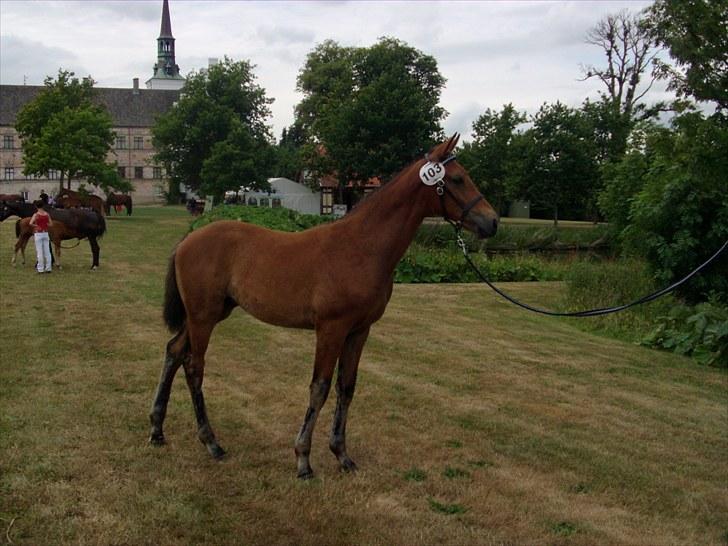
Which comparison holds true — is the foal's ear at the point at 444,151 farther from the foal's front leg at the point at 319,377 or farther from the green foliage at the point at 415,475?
the green foliage at the point at 415,475

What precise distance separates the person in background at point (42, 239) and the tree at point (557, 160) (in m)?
26.4

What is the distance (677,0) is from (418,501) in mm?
8538

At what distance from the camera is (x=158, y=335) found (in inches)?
382

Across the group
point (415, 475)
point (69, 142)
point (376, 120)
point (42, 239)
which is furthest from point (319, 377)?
point (69, 142)

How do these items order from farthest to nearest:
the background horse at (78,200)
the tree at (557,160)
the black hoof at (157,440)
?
the background horse at (78,200), the tree at (557,160), the black hoof at (157,440)

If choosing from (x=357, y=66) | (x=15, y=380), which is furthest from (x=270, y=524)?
(x=357, y=66)

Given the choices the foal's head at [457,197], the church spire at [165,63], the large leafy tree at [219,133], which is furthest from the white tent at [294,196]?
the church spire at [165,63]

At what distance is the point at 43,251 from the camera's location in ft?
51.6

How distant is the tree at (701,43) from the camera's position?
9438 mm

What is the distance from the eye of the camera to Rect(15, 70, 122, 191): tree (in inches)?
1662

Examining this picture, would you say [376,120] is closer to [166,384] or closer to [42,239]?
[42,239]

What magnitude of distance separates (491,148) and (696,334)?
3224 centimetres

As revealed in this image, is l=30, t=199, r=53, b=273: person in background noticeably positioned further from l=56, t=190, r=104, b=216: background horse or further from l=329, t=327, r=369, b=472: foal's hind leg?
l=56, t=190, r=104, b=216: background horse

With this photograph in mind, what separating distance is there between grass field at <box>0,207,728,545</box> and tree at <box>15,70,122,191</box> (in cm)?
3502
